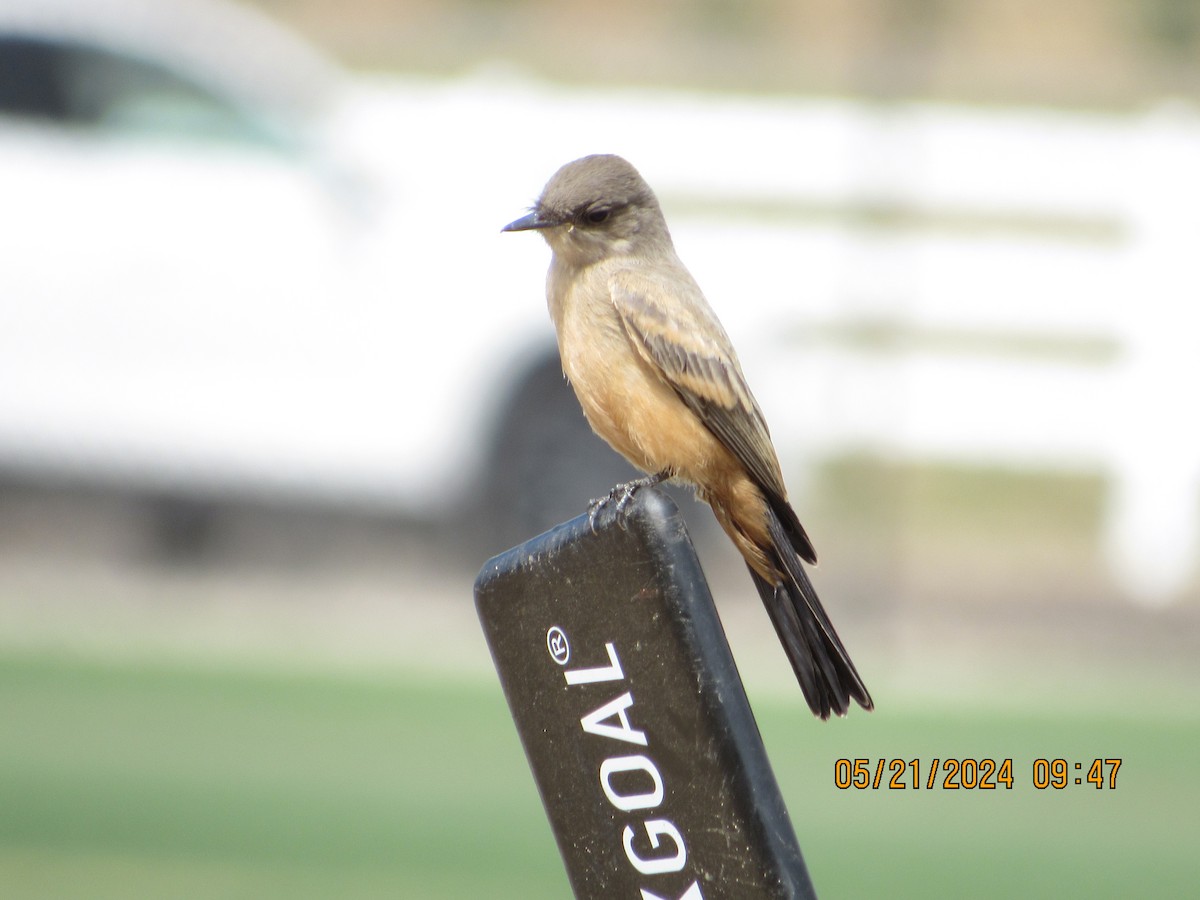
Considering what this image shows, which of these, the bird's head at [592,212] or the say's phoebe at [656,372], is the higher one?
the bird's head at [592,212]

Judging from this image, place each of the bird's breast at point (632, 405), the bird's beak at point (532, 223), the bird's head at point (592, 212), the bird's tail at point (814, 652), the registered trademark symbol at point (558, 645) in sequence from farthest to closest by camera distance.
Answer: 1. the bird's head at point (592, 212)
2. the bird's beak at point (532, 223)
3. the bird's breast at point (632, 405)
4. the bird's tail at point (814, 652)
5. the registered trademark symbol at point (558, 645)

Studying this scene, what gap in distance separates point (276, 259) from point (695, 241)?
285cm

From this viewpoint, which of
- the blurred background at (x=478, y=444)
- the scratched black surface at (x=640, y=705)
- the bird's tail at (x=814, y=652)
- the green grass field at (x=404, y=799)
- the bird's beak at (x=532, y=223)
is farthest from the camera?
the blurred background at (x=478, y=444)

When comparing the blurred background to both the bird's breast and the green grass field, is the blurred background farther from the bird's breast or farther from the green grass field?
the bird's breast

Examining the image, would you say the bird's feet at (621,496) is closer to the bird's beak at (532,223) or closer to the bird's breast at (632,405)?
the bird's breast at (632,405)

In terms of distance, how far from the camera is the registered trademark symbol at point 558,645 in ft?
6.50

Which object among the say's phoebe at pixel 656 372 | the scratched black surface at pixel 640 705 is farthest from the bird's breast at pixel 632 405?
the scratched black surface at pixel 640 705

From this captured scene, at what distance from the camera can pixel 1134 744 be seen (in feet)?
25.0

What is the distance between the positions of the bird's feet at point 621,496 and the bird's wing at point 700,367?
0.56 ft

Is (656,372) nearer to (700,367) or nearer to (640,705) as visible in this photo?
(700,367)

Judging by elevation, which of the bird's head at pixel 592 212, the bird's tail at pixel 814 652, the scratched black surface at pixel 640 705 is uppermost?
the bird's head at pixel 592 212

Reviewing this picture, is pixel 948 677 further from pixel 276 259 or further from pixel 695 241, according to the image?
pixel 276 259

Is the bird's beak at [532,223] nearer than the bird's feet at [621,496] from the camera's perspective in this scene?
No

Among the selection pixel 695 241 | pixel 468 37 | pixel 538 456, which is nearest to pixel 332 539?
pixel 538 456
